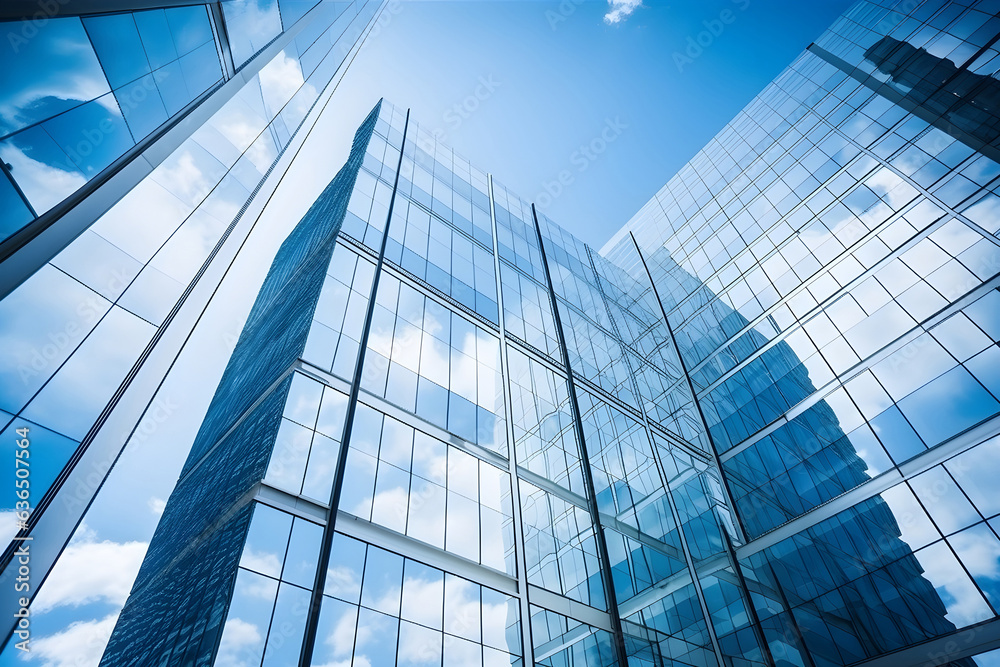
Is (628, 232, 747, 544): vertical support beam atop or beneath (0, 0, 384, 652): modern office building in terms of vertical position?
atop

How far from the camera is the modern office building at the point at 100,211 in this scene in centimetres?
644

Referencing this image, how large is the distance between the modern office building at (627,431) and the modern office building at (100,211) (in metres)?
4.86

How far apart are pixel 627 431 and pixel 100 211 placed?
22.4 metres

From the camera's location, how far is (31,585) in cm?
697

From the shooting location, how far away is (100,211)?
25.6 feet

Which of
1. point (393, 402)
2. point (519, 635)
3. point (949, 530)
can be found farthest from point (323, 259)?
point (949, 530)

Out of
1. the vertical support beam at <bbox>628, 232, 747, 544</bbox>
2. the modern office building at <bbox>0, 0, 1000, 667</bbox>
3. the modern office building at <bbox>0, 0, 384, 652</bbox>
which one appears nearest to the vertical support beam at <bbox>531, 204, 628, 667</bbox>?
the modern office building at <bbox>0, 0, 1000, 667</bbox>

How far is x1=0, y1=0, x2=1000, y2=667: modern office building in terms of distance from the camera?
14.2 m

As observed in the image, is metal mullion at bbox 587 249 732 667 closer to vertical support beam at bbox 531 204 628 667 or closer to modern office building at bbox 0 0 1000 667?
modern office building at bbox 0 0 1000 667

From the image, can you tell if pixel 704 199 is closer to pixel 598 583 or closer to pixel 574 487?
pixel 574 487

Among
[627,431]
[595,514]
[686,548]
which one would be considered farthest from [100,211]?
[627,431]

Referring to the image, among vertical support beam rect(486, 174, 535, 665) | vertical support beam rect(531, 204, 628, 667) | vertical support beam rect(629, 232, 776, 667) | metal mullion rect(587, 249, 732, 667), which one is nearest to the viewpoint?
vertical support beam rect(486, 174, 535, 665)

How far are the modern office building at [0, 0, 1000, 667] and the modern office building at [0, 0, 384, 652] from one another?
4.86 meters

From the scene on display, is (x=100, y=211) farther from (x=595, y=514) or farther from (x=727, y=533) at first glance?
(x=727, y=533)
